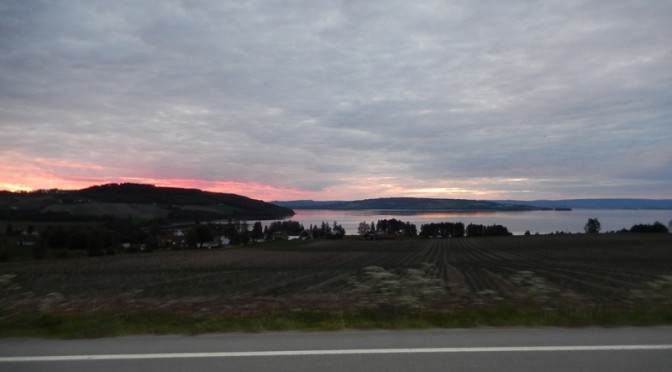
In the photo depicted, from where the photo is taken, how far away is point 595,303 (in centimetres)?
916

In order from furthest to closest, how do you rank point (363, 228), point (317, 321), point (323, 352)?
point (363, 228) < point (317, 321) < point (323, 352)

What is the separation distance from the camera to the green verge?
6.86 meters

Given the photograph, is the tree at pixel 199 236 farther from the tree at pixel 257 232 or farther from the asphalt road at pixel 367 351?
the asphalt road at pixel 367 351

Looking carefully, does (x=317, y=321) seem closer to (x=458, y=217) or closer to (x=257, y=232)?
(x=257, y=232)

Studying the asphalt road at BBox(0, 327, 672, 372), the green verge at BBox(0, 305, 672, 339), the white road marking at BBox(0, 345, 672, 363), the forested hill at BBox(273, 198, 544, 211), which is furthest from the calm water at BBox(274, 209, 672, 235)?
the white road marking at BBox(0, 345, 672, 363)

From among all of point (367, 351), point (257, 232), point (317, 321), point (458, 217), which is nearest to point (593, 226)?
point (458, 217)

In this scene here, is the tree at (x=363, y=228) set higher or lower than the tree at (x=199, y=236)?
higher

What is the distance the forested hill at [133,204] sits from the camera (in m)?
64.5

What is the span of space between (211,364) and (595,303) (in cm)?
725

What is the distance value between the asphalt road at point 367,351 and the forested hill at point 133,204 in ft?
202

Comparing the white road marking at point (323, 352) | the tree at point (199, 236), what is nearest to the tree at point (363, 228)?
the tree at point (199, 236)

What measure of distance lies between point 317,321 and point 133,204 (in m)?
85.8

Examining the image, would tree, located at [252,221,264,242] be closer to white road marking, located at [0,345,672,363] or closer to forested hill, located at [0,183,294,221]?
forested hill, located at [0,183,294,221]

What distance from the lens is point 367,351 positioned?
564 centimetres
